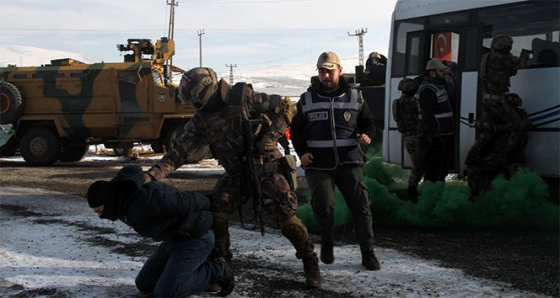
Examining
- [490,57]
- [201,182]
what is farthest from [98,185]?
[201,182]

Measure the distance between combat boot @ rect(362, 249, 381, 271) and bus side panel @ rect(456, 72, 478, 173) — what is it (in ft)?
9.75

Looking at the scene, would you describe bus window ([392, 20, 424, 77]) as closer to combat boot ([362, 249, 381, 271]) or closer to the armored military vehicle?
combat boot ([362, 249, 381, 271])

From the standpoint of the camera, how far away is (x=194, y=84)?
407 centimetres

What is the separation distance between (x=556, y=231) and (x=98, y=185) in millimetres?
4497

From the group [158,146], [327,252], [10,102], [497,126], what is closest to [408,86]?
[497,126]

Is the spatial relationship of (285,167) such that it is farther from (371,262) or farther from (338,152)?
(371,262)

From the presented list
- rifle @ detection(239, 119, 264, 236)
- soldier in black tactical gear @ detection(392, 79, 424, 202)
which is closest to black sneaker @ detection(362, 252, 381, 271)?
rifle @ detection(239, 119, 264, 236)

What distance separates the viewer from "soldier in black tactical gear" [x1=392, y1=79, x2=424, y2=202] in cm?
716

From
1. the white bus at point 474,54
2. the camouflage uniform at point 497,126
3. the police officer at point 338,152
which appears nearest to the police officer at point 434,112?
the white bus at point 474,54

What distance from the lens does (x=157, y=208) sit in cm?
357

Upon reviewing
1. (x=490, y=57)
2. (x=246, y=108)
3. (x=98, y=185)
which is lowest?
(x=98, y=185)

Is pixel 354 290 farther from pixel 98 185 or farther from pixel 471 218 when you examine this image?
pixel 471 218

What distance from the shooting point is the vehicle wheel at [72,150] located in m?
14.4

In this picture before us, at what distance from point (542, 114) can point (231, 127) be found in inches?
149
